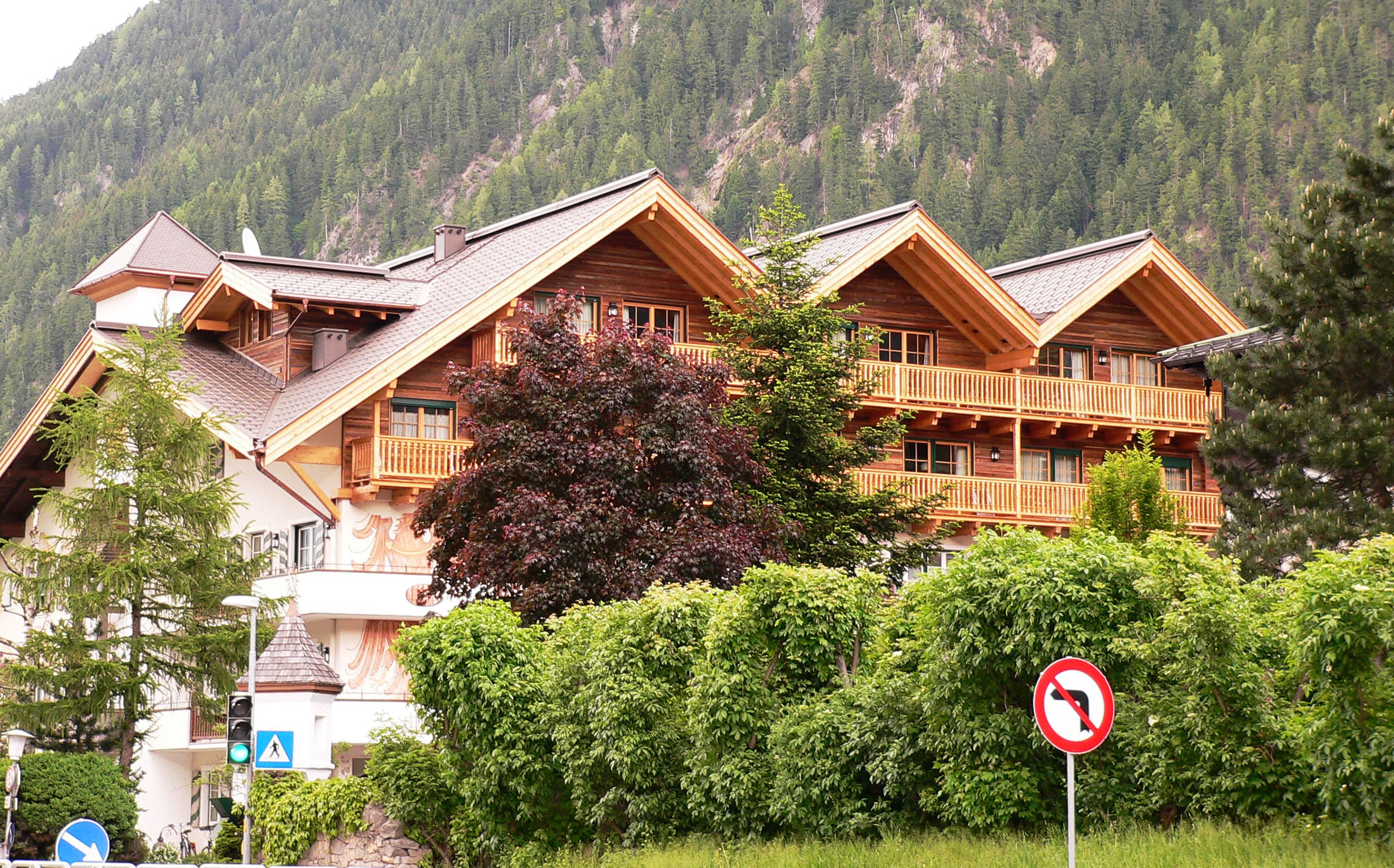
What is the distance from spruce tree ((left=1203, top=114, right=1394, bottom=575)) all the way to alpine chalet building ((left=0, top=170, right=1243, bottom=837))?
8.74 meters

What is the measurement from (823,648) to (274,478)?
18724 mm

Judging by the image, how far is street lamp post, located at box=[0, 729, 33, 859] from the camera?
1083 inches

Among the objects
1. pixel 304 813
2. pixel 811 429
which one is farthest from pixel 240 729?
pixel 811 429

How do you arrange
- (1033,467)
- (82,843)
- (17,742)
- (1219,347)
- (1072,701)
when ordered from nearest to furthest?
(1072,701), (82,843), (17,742), (1219,347), (1033,467)

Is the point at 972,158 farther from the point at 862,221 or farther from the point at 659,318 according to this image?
the point at 659,318

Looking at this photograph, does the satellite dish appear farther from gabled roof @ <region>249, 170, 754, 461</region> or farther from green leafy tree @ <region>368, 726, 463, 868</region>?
green leafy tree @ <region>368, 726, 463, 868</region>

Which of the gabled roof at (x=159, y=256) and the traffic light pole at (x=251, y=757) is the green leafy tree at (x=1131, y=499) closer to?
the traffic light pole at (x=251, y=757)

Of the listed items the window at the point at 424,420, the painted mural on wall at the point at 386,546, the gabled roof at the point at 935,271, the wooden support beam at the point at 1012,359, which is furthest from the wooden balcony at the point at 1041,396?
the painted mural on wall at the point at 386,546

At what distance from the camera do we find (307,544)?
41.1 meters

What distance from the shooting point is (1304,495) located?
1161 inches

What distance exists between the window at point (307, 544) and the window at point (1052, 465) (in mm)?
17645

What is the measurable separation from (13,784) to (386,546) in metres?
12.7

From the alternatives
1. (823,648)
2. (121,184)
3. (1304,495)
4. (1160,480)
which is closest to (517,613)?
(823,648)

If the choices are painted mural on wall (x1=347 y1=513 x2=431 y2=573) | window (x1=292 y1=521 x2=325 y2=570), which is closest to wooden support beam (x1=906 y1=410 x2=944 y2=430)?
painted mural on wall (x1=347 y1=513 x2=431 y2=573)
